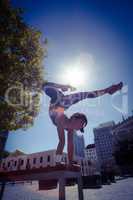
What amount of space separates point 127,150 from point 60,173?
58266mm

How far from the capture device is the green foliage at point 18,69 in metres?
7.86

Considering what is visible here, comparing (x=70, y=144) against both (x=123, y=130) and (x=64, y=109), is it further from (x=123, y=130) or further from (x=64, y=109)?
(x=123, y=130)

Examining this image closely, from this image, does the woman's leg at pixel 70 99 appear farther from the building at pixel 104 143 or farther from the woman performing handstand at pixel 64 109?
the building at pixel 104 143

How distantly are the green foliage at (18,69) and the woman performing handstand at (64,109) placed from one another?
155 inches

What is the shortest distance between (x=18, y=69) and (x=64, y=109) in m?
5.00

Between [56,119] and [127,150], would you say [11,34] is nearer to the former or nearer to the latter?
[56,119]

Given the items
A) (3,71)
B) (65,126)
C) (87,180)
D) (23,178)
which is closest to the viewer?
(23,178)

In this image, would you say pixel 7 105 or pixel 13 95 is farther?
pixel 13 95

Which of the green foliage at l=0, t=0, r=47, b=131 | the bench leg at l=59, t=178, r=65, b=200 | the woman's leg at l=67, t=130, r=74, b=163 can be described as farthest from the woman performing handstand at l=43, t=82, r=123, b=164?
the green foliage at l=0, t=0, r=47, b=131

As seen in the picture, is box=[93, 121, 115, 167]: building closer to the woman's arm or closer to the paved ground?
the paved ground

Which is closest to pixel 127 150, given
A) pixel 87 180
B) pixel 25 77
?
pixel 87 180

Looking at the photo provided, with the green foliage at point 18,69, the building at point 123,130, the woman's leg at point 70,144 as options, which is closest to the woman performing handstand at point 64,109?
the woman's leg at point 70,144

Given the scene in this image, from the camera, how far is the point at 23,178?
11.6 ft

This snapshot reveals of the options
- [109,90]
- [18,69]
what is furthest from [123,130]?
[109,90]
